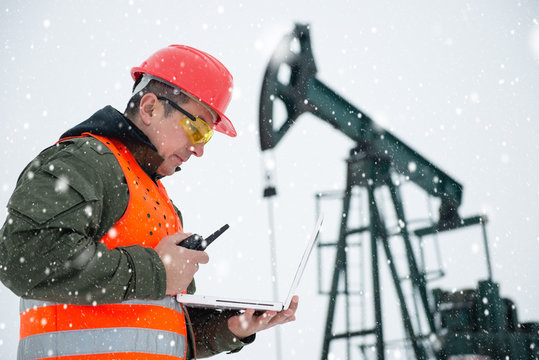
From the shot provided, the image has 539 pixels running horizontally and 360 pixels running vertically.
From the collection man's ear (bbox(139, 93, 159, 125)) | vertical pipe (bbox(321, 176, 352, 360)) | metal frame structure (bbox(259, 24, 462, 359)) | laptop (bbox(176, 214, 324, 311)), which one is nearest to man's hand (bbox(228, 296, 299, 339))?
laptop (bbox(176, 214, 324, 311))

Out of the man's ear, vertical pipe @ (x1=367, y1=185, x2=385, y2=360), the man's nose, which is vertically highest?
the man's ear

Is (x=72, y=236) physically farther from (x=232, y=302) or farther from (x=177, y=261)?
(x=232, y=302)

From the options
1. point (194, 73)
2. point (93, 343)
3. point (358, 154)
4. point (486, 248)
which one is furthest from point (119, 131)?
point (486, 248)

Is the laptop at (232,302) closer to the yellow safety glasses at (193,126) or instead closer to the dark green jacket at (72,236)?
the dark green jacket at (72,236)

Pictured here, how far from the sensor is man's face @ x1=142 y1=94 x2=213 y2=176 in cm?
181

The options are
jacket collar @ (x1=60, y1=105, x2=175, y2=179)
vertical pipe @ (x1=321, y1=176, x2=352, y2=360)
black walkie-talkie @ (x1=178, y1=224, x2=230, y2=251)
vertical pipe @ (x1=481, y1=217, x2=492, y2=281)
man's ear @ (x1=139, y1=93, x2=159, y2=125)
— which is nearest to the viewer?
black walkie-talkie @ (x1=178, y1=224, x2=230, y2=251)

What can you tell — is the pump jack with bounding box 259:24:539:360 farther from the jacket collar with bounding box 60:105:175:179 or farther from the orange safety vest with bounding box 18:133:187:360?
the orange safety vest with bounding box 18:133:187:360

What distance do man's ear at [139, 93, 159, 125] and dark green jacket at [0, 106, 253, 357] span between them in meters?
0.32

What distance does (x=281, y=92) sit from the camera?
6949 mm

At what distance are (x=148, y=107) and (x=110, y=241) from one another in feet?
1.89

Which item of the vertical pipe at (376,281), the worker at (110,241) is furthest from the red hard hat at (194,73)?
the vertical pipe at (376,281)

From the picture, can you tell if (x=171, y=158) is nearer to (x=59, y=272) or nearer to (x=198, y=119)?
(x=198, y=119)

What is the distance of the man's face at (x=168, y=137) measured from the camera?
5.93ft

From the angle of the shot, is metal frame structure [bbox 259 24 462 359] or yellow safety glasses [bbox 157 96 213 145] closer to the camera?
yellow safety glasses [bbox 157 96 213 145]
